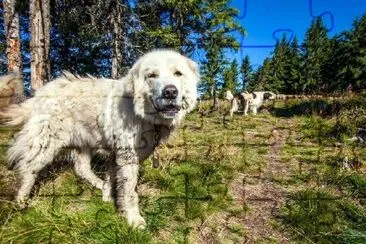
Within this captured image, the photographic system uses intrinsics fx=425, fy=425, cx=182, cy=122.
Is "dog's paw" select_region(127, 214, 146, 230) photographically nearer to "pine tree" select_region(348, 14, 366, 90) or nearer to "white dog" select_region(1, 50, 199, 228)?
"white dog" select_region(1, 50, 199, 228)

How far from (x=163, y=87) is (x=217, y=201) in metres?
1.92

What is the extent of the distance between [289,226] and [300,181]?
1.48 meters

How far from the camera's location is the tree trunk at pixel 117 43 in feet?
55.0

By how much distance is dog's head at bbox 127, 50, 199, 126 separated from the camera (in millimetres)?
4934

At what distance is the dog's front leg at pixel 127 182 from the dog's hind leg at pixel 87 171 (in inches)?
16.8

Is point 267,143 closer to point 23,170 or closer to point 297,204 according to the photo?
point 297,204

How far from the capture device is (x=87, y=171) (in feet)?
21.1

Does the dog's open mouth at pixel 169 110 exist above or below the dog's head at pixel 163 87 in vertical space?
below

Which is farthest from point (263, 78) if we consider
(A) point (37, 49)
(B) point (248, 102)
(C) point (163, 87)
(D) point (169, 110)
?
(C) point (163, 87)

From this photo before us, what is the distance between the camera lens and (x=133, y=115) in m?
5.35

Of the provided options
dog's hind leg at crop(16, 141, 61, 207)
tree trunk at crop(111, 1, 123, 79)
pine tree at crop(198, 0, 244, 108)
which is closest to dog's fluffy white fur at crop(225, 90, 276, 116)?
pine tree at crop(198, 0, 244, 108)

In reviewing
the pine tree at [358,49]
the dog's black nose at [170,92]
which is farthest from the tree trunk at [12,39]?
the pine tree at [358,49]

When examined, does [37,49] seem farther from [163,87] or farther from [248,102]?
[248,102]

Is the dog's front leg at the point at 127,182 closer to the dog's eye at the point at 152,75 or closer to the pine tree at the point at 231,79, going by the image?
the dog's eye at the point at 152,75
